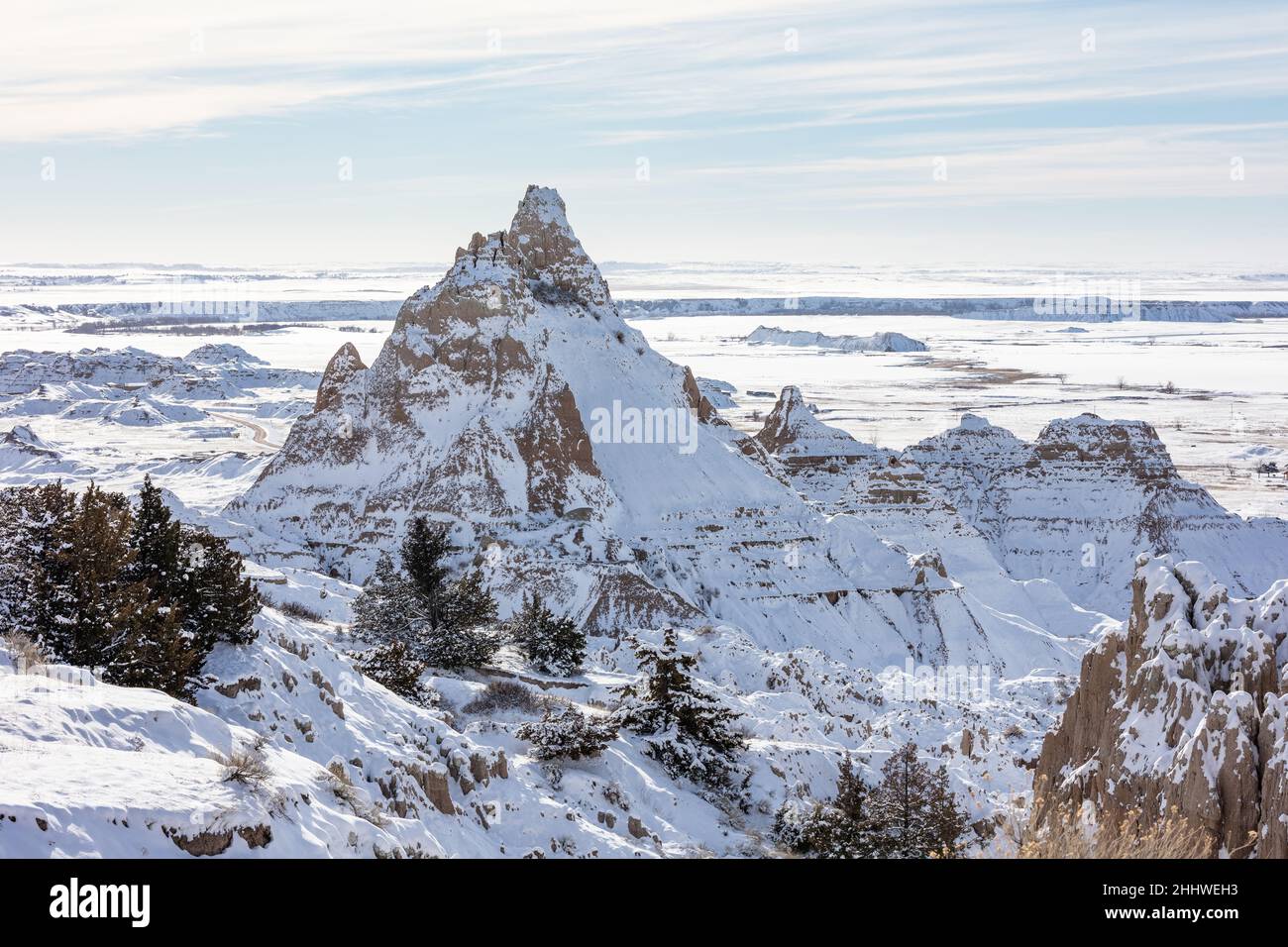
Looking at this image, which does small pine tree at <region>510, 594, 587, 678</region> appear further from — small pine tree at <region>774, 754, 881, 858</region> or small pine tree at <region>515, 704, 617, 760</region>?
small pine tree at <region>774, 754, 881, 858</region>

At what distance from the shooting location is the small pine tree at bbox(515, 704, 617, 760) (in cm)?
3061

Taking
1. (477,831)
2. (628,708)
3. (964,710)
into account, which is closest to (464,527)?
(964,710)

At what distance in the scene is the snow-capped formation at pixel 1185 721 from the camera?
19.3 meters

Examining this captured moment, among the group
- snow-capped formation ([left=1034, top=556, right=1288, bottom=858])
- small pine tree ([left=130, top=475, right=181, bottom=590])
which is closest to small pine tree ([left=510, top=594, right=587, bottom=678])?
small pine tree ([left=130, top=475, right=181, bottom=590])

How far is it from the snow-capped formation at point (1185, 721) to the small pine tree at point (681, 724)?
10583 mm

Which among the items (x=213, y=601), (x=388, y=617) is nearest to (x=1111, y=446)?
(x=388, y=617)

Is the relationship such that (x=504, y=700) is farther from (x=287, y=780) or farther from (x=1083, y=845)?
(x=1083, y=845)

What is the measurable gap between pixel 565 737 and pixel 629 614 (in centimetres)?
3659

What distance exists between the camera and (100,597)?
23.5 metres

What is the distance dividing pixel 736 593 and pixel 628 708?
39593 mm

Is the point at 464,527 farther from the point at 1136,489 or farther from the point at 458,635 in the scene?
the point at 1136,489

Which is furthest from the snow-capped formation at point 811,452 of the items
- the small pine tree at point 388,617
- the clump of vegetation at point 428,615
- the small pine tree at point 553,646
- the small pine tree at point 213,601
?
the small pine tree at point 213,601
